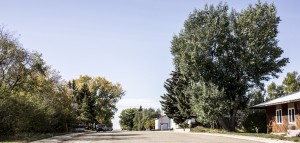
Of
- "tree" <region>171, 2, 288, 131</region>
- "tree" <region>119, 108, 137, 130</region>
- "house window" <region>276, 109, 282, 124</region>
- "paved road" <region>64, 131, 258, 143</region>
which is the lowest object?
"tree" <region>119, 108, 137, 130</region>

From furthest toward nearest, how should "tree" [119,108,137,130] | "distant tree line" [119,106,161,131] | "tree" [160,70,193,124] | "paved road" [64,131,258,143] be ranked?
"tree" [119,108,137,130]
"distant tree line" [119,106,161,131]
"tree" [160,70,193,124]
"paved road" [64,131,258,143]

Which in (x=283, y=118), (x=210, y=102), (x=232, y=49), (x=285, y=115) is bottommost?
(x=283, y=118)

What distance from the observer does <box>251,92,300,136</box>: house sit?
114 feet

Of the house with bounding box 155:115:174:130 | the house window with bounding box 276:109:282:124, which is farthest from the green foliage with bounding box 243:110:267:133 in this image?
the house with bounding box 155:115:174:130

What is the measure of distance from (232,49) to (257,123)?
30.2 ft

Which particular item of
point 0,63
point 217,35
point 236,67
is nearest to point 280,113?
point 236,67

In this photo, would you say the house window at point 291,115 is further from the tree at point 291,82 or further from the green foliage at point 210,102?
the tree at point 291,82

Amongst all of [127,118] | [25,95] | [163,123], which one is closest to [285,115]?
[25,95]

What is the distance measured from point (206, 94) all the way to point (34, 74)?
19.4 meters

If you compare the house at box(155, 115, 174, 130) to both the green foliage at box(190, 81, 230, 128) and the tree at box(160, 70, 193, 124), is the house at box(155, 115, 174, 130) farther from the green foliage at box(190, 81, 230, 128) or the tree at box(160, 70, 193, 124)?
the green foliage at box(190, 81, 230, 128)

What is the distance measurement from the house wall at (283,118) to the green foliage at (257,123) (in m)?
2.67

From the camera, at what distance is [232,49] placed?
1762 inches

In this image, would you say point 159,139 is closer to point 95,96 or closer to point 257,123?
point 257,123

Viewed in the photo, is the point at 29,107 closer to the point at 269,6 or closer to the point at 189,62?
the point at 189,62
